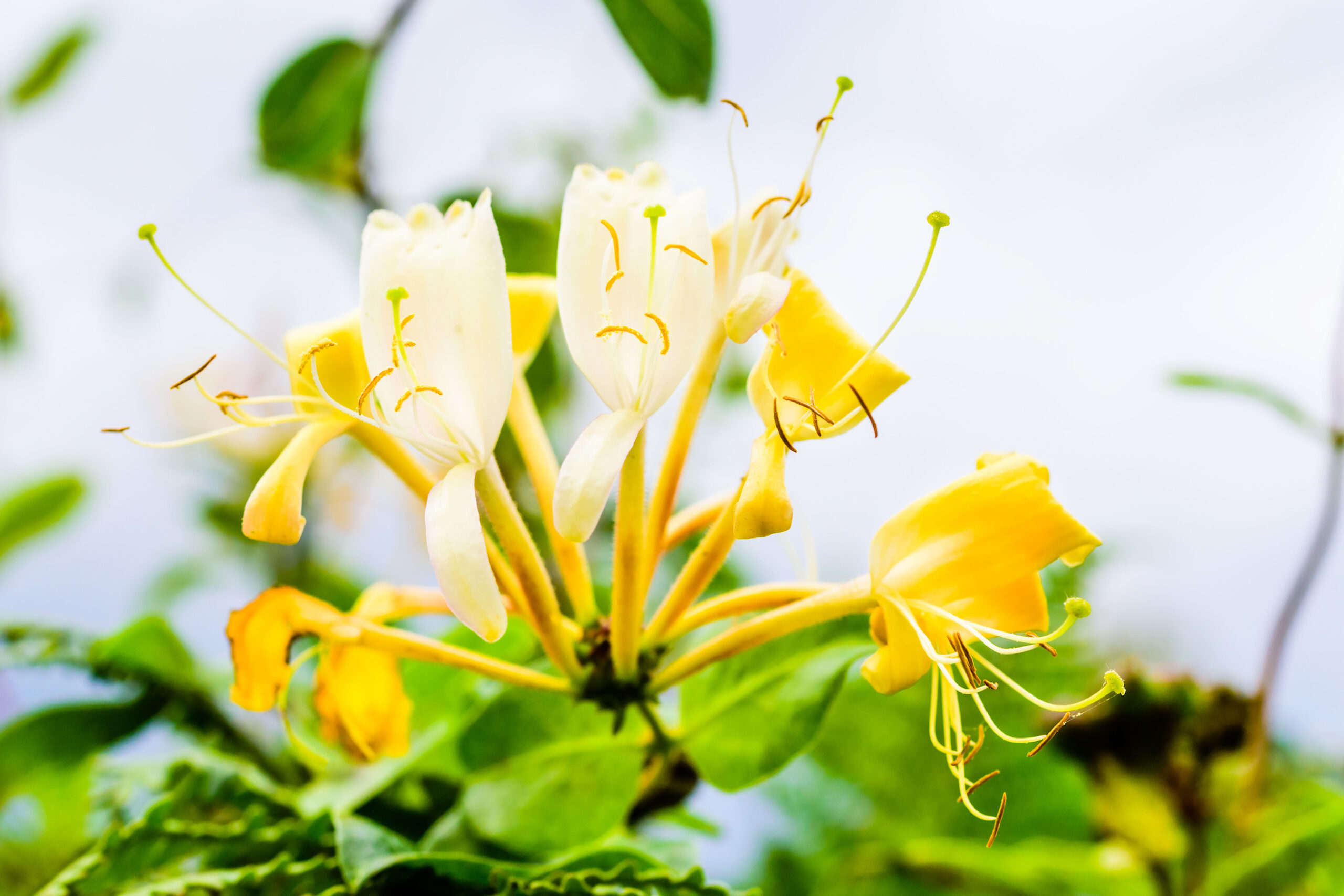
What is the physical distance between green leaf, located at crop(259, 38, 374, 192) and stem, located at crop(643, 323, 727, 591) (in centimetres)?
49

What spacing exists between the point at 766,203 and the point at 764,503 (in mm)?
175

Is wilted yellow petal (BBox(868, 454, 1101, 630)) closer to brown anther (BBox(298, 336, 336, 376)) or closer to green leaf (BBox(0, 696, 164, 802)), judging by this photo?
brown anther (BBox(298, 336, 336, 376))

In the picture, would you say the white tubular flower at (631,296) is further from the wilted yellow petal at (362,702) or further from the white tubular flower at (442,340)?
the wilted yellow petal at (362,702)

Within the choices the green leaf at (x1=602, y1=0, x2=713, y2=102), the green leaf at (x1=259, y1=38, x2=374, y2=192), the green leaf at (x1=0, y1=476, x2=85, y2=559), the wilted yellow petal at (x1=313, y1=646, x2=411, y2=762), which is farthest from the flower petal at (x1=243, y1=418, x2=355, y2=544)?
the green leaf at (x1=0, y1=476, x2=85, y2=559)

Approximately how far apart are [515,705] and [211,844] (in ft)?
0.54

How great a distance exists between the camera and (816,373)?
0.43 metres

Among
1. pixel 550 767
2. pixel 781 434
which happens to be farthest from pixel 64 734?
pixel 781 434

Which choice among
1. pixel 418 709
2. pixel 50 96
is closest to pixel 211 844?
pixel 418 709

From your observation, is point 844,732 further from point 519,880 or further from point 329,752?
point 519,880

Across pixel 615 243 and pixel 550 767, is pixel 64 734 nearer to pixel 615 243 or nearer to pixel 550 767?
pixel 550 767

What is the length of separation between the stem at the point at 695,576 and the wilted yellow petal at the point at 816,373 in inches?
2.5

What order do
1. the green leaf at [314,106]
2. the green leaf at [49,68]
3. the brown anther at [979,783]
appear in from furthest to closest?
the green leaf at [49,68], the green leaf at [314,106], the brown anther at [979,783]

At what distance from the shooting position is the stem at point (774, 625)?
1.44ft

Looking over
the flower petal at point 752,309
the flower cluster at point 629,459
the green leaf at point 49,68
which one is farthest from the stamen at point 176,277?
the green leaf at point 49,68
